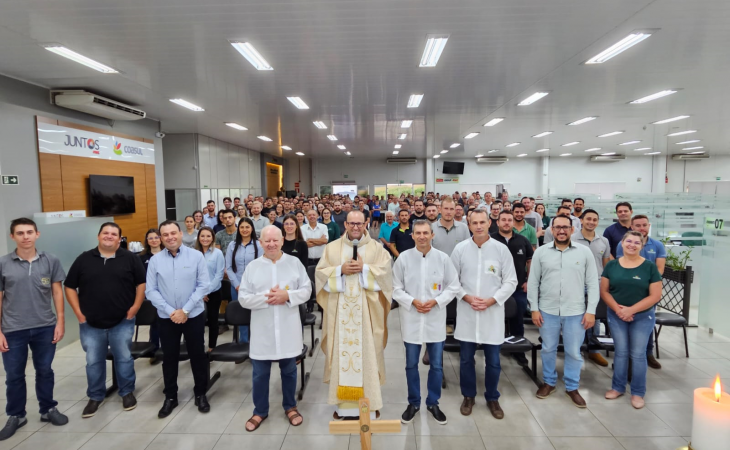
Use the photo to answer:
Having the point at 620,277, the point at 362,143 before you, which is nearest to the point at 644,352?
the point at 620,277

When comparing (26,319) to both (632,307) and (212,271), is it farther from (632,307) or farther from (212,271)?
(632,307)

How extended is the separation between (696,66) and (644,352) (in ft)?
14.8

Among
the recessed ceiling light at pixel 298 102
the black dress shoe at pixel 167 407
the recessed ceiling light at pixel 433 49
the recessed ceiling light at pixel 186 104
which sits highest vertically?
the recessed ceiling light at pixel 186 104

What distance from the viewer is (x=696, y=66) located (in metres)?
5.39

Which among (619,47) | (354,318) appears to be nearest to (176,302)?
(354,318)

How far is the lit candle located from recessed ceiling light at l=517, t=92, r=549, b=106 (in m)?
6.79

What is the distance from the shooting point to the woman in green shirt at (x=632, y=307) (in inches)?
132

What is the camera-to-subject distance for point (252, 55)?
472 cm

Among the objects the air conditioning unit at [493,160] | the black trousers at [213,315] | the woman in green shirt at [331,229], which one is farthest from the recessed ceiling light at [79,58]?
the air conditioning unit at [493,160]

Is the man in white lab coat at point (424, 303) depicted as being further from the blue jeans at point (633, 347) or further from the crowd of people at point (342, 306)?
the blue jeans at point (633, 347)

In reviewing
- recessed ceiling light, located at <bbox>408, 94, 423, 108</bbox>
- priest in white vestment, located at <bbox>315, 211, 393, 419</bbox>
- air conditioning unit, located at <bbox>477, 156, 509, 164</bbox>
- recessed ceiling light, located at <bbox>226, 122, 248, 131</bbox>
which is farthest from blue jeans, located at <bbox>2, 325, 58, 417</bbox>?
air conditioning unit, located at <bbox>477, 156, 509, 164</bbox>

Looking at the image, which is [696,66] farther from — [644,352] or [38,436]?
[38,436]

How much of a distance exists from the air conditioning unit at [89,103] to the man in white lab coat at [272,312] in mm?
5200

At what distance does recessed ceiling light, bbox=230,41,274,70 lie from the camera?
4379 mm
